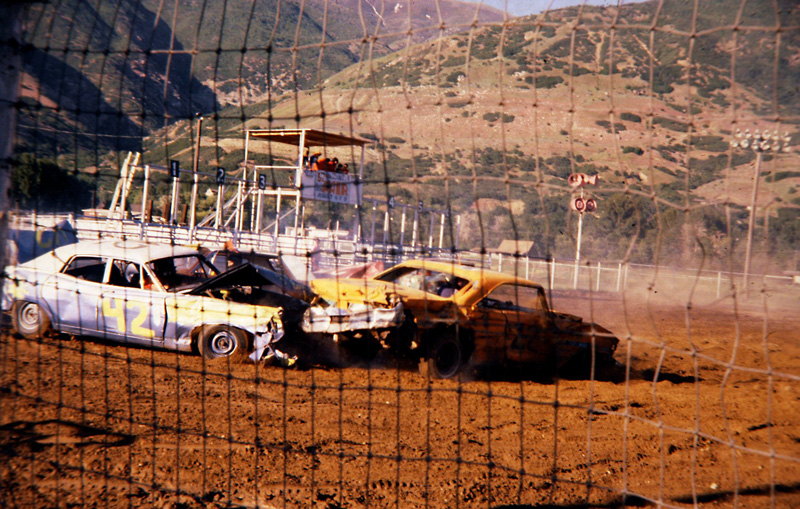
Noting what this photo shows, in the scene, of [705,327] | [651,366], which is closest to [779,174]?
[651,366]

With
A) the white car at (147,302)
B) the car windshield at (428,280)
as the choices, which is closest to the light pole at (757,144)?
the car windshield at (428,280)

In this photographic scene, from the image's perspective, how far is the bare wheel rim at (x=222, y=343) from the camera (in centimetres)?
741

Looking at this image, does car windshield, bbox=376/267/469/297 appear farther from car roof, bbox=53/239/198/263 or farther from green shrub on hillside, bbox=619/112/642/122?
green shrub on hillside, bbox=619/112/642/122

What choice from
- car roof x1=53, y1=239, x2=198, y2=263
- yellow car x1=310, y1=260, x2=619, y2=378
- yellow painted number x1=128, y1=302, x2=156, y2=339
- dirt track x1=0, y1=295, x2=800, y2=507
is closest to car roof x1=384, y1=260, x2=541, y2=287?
yellow car x1=310, y1=260, x2=619, y2=378

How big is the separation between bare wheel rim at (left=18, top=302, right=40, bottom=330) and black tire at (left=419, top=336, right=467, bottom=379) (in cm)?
463

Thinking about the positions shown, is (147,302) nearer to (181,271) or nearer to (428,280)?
(181,271)

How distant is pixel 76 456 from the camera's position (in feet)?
13.5

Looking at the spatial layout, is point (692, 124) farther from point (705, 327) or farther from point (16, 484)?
point (705, 327)

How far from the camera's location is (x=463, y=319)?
7148 millimetres

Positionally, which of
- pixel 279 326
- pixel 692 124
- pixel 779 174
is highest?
pixel 692 124

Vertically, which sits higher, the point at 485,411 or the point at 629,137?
the point at 629,137

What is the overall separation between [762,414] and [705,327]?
10739mm

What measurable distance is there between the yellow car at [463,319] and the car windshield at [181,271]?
167 cm

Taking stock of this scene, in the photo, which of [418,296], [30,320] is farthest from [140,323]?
[418,296]
